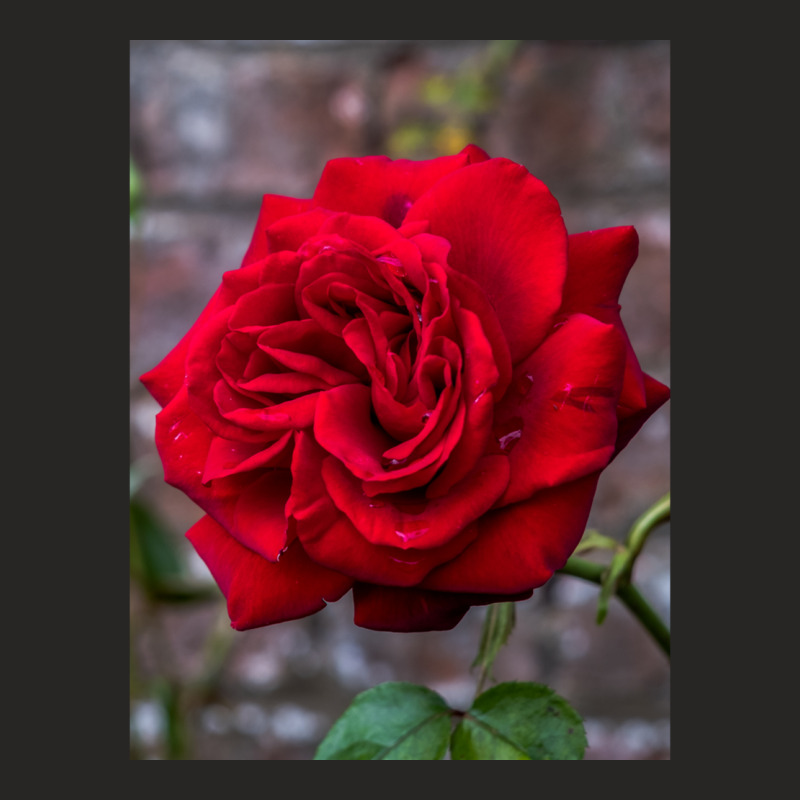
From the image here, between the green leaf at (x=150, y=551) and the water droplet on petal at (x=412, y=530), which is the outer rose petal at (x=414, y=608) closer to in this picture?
the water droplet on petal at (x=412, y=530)

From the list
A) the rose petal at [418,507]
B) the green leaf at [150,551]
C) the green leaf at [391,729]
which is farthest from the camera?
the green leaf at [150,551]

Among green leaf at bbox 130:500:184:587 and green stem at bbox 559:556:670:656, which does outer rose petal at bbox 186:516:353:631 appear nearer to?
green stem at bbox 559:556:670:656

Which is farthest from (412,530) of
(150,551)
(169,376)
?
(150,551)

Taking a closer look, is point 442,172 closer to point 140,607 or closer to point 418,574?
point 418,574

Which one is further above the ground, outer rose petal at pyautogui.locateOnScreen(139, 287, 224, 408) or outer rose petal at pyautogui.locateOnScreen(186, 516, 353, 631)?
outer rose petal at pyautogui.locateOnScreen(139, 287, 224, 408)

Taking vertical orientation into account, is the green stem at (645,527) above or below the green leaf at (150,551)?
above

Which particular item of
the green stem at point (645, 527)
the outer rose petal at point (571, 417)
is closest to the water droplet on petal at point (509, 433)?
the outer rose petal at point (571, 417)

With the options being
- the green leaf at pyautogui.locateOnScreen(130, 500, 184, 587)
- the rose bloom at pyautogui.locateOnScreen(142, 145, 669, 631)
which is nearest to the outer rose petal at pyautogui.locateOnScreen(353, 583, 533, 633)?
the rose bloom at pyautogui.locateOnScreen(142, 145, 669, 631)
